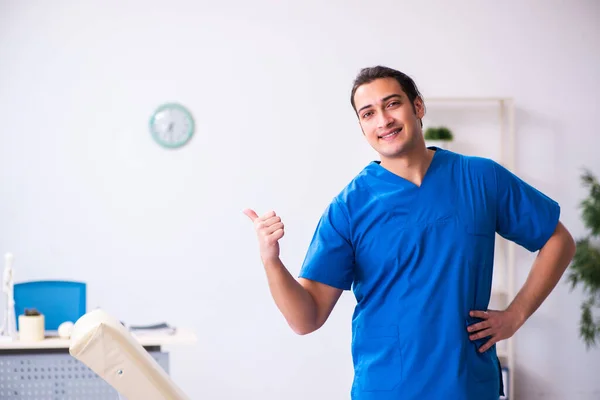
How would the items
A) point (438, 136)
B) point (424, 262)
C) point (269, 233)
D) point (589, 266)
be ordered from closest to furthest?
point (269, 233) → point (424, 262) → point (589, 266) → point (438, 136)

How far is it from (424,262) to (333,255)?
20 cm

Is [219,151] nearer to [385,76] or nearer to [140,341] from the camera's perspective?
[140,341]

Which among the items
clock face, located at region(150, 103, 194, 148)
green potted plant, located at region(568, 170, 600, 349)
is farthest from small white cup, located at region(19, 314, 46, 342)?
green potted plant, located at region(568, 170, 600, 349)

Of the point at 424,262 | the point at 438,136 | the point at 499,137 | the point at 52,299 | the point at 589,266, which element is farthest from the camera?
the point at 499,137

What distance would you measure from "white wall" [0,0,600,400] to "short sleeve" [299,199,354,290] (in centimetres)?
267

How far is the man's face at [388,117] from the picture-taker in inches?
68.3

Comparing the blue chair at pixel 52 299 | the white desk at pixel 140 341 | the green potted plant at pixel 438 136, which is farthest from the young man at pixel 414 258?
the green potted plant at pixel 438 136

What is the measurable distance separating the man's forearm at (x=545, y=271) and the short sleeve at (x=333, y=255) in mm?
401

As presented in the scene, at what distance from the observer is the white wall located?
4.32 meters

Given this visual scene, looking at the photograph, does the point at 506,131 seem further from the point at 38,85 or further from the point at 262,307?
the point at 38,85

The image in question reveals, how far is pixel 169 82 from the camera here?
4.38m

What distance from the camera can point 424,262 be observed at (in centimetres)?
164

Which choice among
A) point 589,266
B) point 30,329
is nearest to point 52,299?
point 30,329

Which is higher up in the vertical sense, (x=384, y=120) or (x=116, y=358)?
(x=384, y=120)
